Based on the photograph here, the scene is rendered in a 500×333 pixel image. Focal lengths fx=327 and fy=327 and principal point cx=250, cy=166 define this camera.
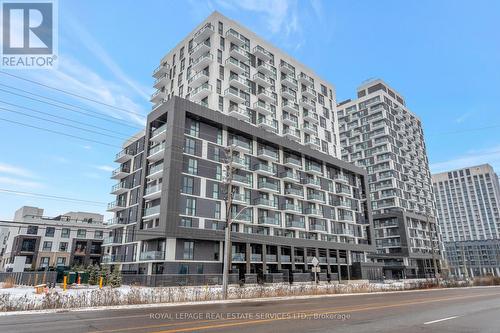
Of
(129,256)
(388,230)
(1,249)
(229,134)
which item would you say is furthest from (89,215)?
(388,230)

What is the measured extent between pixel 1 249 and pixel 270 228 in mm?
91629

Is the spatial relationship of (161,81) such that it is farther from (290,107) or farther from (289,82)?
(290,107)

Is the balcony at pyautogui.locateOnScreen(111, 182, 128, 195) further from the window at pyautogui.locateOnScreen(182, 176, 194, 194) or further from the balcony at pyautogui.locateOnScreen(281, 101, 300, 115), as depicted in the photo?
the balcony at pyautogui.locateOnScreen(281, 101, 300, 115)

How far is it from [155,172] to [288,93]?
3325 cm

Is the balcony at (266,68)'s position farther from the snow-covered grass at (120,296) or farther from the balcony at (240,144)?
the snow-covered grass at (120,296)

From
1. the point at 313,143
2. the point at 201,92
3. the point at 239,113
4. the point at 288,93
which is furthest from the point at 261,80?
the point at 313,143

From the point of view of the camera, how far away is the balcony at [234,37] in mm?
58656

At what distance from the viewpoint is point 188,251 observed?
4409 cm

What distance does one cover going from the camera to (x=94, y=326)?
10.4 metres

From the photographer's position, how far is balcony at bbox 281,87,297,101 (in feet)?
220

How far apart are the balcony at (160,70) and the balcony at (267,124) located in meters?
22.6

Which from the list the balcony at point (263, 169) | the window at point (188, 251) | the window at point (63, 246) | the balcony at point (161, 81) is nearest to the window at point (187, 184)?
the window at point (188, 251)

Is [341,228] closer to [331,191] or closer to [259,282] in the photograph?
[331,191]

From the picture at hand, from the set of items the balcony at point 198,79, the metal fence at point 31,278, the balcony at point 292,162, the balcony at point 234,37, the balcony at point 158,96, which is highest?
the balcony at point 234,37
